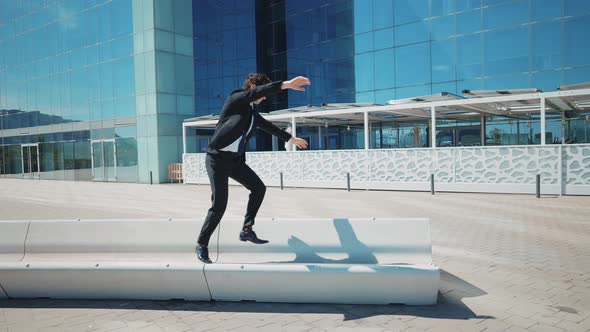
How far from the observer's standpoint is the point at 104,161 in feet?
89.9

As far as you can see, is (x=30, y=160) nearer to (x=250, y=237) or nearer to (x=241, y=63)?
(x=241, y=63)

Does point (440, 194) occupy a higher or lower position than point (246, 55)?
lower

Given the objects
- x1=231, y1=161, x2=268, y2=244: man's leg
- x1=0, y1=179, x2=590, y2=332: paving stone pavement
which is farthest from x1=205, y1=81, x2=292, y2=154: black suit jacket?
x1=0, y1=179, x2=590, y2=332: paving stone pavement

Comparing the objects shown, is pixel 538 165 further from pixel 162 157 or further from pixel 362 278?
pixel 162 157

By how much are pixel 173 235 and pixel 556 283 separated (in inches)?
162

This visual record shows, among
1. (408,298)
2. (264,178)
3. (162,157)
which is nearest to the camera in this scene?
(408,298)

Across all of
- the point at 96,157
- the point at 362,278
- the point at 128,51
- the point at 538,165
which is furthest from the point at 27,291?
the point at 96,157

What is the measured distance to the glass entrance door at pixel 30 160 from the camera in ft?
109

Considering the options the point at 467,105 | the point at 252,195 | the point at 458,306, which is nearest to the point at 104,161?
the point at 467,105

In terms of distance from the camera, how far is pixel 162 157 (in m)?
24.5

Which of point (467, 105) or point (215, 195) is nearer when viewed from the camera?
point (215, 195)

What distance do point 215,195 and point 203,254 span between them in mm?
600

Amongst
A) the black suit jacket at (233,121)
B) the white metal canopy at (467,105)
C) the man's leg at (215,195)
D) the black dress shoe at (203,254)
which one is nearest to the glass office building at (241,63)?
the white metal canopy at (467,105)

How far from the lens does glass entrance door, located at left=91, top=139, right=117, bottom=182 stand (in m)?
26.9
